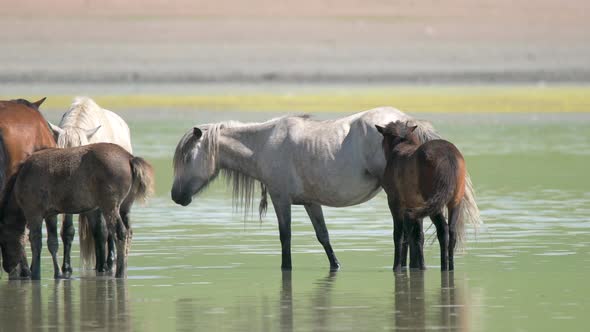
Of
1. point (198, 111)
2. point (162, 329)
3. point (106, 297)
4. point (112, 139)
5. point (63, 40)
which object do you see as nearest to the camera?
point (162, 329)

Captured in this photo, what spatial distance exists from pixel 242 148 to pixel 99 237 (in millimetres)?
1548

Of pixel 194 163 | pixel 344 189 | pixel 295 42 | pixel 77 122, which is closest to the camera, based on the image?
pixel 344 189

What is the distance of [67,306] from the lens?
10484mm

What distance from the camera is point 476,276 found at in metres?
11.9

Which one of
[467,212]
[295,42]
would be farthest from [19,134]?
[295,42]

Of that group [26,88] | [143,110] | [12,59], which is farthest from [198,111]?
[12,59]

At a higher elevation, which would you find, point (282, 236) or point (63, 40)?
point (63, 40)

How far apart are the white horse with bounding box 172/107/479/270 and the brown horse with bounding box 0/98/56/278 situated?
1.29m

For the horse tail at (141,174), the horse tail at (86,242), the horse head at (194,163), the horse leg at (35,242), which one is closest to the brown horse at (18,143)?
the horse leg at (35,242)

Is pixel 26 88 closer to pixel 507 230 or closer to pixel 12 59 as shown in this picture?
pixel 12 59

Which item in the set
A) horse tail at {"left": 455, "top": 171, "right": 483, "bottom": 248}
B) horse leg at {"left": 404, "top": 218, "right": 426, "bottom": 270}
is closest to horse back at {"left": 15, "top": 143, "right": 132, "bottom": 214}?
horse leg at {"left": 404, "top": 218, "right": 426, "bottom": 270}

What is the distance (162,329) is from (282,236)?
12.1 feet

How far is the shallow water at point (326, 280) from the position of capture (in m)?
9.70

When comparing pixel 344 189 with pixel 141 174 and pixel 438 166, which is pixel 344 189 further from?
pixel 141 174
